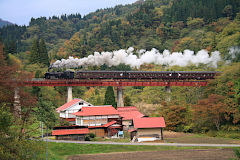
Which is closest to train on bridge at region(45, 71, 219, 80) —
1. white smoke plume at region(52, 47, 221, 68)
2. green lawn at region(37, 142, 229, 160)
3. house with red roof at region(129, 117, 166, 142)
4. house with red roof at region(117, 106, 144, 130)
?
white smoke plume at region(52, 47, 221, 68)

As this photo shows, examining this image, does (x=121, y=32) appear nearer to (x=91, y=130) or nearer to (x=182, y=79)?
(x=182, y=79)

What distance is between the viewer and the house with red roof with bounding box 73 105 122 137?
52344mm

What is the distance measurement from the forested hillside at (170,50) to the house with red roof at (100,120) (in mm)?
4979

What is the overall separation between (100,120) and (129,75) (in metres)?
20.1

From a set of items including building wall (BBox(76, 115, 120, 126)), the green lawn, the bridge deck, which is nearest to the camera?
the green lawn

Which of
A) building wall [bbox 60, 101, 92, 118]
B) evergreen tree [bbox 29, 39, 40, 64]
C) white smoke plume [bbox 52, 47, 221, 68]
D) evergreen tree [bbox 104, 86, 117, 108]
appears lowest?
building wall [bbox 60, 101, 92, 118]

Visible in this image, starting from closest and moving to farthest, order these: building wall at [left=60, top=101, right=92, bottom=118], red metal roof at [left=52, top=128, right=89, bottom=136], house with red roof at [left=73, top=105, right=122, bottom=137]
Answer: red metal roof at [left=52, top=128, right=89, bottom=136] < house with red roof at [left=73, top=105, right=122, bottom=137] < building wall at [left=60, top=101, right=92, bottom=118]

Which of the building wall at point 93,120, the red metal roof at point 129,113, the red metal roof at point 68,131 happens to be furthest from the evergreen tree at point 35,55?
the red metal roof at point 68,131

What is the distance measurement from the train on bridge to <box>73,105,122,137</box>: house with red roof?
50.3ft

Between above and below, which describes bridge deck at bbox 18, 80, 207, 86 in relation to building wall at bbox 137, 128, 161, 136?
above

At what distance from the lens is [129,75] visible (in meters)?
73.9

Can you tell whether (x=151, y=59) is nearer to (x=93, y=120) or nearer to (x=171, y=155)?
(x=93, y=120)

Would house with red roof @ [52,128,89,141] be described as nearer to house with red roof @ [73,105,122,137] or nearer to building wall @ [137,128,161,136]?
house with red roof @ [73,105,122,137]

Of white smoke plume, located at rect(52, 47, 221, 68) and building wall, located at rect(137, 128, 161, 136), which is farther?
white smoke plume, located at rect(52, 47, 221, 68)
